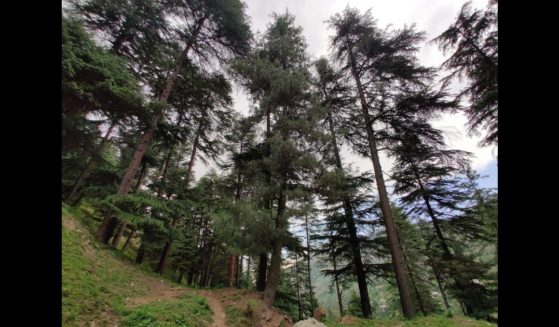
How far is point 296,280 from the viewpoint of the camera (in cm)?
2339

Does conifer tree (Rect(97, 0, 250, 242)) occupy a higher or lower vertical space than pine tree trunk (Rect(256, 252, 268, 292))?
higher

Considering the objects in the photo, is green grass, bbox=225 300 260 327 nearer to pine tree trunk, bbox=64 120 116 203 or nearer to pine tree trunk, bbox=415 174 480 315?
pine tree trunk, bbox=415 174 480 315

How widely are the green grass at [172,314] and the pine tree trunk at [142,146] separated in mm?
4935

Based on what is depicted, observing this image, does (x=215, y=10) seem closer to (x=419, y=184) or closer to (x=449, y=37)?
(x=449, y=37)

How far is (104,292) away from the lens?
588 centimetres

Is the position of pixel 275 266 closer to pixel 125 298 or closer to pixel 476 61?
pixel 125 298

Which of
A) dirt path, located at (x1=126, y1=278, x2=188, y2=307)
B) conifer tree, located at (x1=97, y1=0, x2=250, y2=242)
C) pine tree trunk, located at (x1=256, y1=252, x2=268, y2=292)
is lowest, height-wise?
dirt path, located at (x1=126, y1=278, x2=188, y2=307)

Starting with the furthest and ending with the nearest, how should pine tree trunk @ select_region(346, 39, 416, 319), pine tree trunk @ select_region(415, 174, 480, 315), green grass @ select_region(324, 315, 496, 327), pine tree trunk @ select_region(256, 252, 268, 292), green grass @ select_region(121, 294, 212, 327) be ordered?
pine tree trunk @ select_region(256, 252, 268, 292)
pine tree trunk @ select_region(415, 174, 480, 315)
pine tree trunk @ select_region(346, 39, 416, 319)
green grass @ select_region(324, 315, 496, 327)
green grass @ select_region(121, 294, 212, 327)

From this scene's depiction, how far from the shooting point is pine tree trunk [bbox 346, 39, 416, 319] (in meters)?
7.88

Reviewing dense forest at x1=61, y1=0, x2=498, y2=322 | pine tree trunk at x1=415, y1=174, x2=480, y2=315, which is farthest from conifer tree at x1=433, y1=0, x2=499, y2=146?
pine tree trunk at x1=415, y1=174, x2=480, y2=315

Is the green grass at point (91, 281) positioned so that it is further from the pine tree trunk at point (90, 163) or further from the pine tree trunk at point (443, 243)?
the pine tree trunk at point (443, 243)

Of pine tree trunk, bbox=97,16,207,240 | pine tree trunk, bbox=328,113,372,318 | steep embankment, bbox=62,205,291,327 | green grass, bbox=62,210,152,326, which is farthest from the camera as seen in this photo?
pine tree trunk, bbox=328,113,372,318

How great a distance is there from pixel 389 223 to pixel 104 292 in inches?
375
